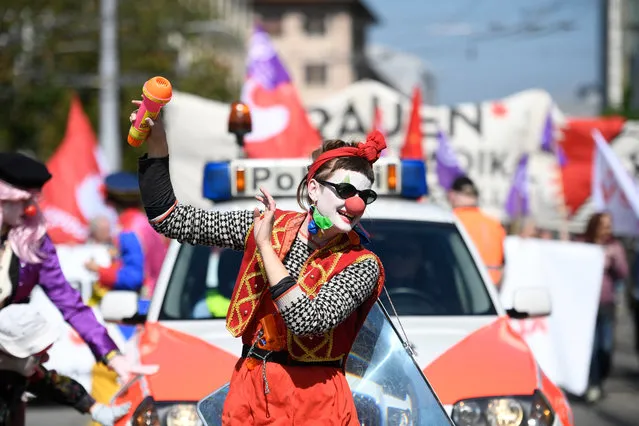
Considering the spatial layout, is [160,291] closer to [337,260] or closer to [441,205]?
[441,205]

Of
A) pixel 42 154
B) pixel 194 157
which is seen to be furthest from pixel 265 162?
pixel 42 154

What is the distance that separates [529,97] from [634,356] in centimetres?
376

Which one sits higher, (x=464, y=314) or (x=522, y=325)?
(x=464, y=314)

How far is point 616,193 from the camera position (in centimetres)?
1312

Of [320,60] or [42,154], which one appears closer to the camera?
[42,154]

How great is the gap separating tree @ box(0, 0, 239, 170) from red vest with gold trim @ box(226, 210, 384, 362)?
79.1 ft

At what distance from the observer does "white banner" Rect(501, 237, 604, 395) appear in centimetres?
994

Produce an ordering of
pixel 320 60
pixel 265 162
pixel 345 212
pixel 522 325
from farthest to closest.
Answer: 1. pixel 320 60
2. pixel 522 325
3. pixel 265 162
4. pixel 345 212

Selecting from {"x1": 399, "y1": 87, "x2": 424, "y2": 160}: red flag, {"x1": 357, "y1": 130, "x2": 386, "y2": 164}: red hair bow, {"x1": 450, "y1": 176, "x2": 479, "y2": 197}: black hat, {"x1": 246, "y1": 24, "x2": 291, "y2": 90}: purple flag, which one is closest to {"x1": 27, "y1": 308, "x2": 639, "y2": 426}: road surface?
{"x1": 450, "y1": 176, "x2": 479, "y2": 197}: black hat

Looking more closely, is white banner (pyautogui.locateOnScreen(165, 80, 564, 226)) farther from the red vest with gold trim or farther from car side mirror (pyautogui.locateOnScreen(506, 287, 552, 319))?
Answer: the red vest with gold trim

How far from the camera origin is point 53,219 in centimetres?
1571

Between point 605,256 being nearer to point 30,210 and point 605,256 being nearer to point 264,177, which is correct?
point 264,177

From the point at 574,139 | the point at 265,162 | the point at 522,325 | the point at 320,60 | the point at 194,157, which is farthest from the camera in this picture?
the point at 320,60

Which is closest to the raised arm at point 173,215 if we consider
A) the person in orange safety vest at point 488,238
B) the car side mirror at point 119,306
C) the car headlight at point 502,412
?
the car headlight at point 502,412
